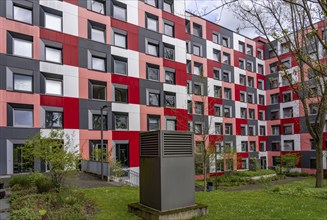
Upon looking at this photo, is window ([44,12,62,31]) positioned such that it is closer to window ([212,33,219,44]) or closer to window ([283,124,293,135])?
window ([212,33,219,44])

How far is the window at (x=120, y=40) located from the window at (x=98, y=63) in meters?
2.44

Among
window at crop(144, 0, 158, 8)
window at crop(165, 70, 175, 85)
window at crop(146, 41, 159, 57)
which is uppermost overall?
window at crop(144, 0, 158, 8)

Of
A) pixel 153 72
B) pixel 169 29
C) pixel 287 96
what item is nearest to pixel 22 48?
pixel 153 72

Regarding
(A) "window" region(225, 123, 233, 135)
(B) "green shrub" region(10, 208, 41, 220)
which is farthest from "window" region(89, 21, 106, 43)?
(A) "window" region(225, 123, 233, 135)

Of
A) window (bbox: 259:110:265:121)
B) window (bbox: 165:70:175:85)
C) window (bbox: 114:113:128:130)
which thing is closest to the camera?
window (bbox: 114:113:128:130)

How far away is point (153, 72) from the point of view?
30.5 m

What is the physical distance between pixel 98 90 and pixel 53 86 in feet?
14.3

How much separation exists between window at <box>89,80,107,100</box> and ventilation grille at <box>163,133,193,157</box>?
19.0 meters

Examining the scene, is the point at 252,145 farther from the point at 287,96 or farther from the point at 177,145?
the point at 177,145

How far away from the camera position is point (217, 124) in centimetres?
3919

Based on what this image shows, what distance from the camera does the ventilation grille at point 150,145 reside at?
7.81 meters

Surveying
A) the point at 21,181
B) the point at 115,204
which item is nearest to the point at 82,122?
the point at 21,181

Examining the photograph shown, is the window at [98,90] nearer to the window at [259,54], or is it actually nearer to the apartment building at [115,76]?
the apartment building at [115,76]

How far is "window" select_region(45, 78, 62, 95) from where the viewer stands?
75.5ft
